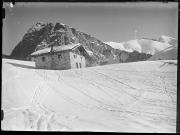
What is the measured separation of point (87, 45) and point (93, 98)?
0.77 metres

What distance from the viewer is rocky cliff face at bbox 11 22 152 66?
3.36 metres

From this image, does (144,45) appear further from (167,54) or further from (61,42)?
(61,42)

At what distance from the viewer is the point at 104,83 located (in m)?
3.30

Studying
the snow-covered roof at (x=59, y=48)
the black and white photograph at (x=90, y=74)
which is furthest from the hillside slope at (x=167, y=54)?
the snow-covered roof at (x=59, y=48)

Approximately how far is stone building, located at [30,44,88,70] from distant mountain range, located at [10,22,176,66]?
0.07 m

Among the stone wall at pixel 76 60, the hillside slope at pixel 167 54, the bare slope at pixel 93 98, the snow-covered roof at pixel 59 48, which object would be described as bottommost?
the bare slope at pixel 93 98

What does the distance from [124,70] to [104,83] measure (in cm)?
34

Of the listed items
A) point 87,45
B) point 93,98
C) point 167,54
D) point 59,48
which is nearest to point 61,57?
point 59,48

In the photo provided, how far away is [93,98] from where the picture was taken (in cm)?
329

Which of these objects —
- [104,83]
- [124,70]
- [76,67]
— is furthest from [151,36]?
[76,67]

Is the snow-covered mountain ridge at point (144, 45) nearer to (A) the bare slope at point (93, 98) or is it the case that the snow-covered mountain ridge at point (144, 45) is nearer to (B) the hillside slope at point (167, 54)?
(B) the hillside slope at point (167, 54)

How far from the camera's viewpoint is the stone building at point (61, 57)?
3377mm

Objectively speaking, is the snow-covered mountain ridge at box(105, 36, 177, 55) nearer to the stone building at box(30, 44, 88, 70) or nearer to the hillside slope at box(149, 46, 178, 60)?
the hillside slope at box(149, 46, 178, 60)

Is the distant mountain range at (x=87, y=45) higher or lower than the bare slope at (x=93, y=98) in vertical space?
higher
